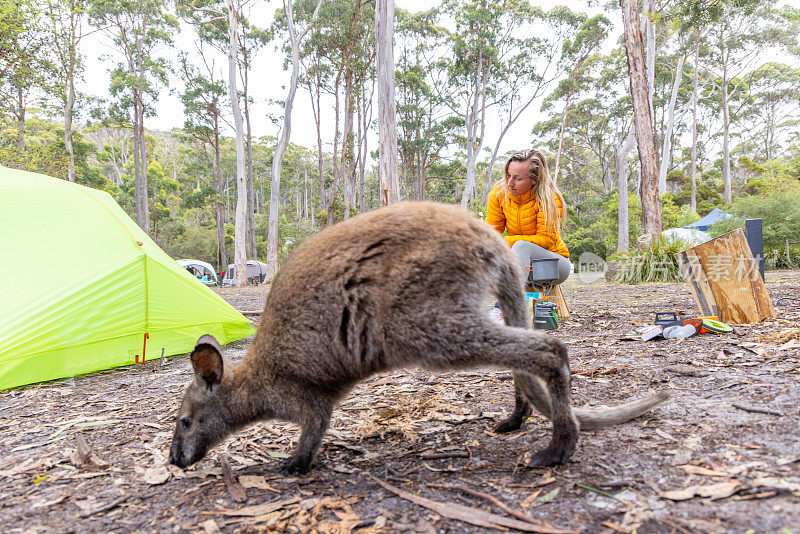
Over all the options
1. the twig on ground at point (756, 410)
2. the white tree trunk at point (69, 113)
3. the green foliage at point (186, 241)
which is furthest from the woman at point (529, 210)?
the green foliage at point (186, 241)

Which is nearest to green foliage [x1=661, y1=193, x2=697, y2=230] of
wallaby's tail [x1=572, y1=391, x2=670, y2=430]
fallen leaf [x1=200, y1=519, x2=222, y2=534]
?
wallaby's tail [x1=572, y1=391, x2=670, y2=430]

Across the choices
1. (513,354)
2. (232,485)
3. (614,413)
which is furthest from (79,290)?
(614,413)

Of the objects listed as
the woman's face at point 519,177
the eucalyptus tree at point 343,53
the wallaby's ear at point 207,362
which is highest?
the eucalyptus tree at point 343,53

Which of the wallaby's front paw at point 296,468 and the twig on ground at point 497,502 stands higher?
the twig on ground at point 497,502

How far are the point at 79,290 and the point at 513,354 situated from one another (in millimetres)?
4231

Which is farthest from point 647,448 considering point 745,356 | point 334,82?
point 334,82

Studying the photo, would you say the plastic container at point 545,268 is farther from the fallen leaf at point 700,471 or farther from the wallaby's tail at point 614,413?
the fallen leaf at point 700,471

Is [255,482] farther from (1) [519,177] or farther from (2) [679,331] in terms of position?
(2) [679,331]

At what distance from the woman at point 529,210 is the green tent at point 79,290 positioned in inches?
140

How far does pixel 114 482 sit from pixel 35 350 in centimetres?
256

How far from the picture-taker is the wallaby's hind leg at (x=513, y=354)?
6.57 ft

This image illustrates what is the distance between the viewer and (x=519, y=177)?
15.3 ft

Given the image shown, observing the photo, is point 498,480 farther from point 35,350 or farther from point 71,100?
point 71,100

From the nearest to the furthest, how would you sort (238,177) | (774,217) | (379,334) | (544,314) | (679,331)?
(379,334)
(679,331)
(544,314)
(774,217)
(238,177)
